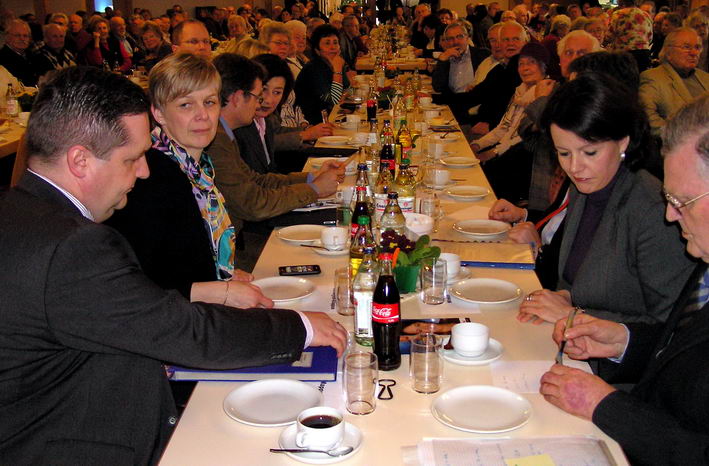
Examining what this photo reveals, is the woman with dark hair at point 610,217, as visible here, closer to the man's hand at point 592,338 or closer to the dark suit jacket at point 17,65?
the man's hand at point 592,338

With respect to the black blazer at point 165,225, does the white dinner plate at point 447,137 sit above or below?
below

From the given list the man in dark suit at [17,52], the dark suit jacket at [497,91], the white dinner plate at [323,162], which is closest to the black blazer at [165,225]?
the white dinner plate at [323,162]

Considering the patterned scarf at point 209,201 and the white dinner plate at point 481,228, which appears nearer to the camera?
the patterned scarf at point 209,201

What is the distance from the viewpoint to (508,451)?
4.31 ft

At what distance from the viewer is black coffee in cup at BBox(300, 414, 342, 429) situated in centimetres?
135

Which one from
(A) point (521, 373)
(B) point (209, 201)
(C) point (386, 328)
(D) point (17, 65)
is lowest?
(A) point (521, 373)

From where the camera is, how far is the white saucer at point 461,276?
7.21 ft

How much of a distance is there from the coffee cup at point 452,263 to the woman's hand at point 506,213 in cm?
71

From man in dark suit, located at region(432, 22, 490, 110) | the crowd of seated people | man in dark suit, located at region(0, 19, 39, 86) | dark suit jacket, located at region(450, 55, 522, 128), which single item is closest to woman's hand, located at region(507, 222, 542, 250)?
the crowd of seated people

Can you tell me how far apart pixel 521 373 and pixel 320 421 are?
54 cm

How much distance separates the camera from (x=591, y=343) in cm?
176

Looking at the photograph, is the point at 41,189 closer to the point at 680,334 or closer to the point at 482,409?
the point at 482,409

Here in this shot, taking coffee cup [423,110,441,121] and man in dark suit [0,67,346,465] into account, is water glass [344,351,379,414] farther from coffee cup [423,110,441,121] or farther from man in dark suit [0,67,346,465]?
coffee cup [423,110,441,121]

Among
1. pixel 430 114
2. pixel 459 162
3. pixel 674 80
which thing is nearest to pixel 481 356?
pixel 459 162
